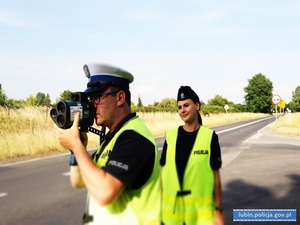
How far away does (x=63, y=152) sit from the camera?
13062mm

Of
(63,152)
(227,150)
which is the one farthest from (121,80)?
(227,150)

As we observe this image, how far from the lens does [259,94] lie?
345 feet

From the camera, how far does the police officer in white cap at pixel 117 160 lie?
1.65 m

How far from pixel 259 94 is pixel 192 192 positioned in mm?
107806

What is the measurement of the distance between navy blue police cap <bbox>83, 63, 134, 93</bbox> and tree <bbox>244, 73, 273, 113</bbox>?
108 metres

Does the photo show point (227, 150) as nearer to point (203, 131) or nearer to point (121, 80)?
point (203, 131)

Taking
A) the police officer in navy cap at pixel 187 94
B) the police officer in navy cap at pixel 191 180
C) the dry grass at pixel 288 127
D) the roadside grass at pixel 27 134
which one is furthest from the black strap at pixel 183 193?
the dry grass at pixel 288 127

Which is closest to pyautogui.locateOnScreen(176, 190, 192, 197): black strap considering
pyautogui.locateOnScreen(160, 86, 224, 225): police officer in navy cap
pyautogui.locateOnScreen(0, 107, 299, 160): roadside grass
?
pyautogui.locateOnScreen(160, 86, 224, 225): police officer in navy cap

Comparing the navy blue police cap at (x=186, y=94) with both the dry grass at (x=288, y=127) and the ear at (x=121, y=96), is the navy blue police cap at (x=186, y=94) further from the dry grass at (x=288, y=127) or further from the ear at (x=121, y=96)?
the dry grass at (x=288, y=127)

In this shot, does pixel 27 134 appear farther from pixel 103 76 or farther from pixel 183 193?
pixel 103 76

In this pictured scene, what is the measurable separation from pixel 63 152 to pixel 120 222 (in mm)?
11808

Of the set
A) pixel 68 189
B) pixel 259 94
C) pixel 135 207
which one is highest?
pixel 259 94

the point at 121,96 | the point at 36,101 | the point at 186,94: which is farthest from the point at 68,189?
the point at 36,101

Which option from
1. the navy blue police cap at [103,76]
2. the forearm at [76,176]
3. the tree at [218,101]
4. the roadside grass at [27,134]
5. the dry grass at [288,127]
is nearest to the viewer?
the navy blue police cap at [103,76]
